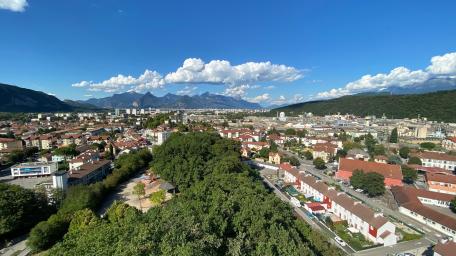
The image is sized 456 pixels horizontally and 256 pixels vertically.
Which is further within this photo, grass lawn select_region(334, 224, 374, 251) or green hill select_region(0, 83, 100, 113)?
green hill select_region(0, 83, 100, 113)

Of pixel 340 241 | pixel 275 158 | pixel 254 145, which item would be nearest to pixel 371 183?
pixel 340 241

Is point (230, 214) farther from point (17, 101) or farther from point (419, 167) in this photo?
point (17, 101)

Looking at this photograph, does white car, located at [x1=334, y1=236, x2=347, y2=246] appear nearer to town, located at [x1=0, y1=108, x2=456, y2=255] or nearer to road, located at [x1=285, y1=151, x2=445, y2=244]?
town, located at [x1=0, y1=108, x2=456, y2=255]

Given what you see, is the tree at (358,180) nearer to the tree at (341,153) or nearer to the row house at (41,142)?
the tree at (341,153)

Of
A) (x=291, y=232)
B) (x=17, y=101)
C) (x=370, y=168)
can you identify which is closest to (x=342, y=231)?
(x=291, y=232)

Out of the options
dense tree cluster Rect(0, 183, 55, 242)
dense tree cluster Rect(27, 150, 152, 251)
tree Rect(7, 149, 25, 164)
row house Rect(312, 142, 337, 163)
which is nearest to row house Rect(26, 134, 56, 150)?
tree Rect(7, 149, 25, 164)

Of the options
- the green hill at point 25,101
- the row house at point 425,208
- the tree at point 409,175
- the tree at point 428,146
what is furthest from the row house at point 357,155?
the green hill at point 25,101
